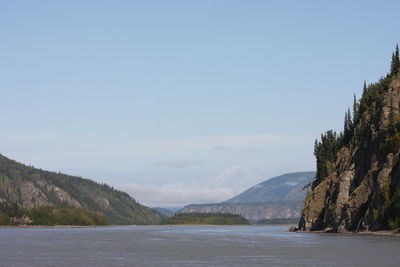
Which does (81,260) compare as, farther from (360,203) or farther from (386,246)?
(360,203)

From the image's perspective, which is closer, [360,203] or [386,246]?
[386,246]

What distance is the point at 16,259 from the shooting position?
95750mm

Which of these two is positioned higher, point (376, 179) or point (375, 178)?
point (375, 178)

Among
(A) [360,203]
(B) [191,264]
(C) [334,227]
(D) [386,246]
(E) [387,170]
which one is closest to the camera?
(B) [191,264]

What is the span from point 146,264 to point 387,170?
98.6 m

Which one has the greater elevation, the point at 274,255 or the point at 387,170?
the point at 387,170

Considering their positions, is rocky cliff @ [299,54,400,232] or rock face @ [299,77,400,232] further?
rock face @ [299,77,400,232]

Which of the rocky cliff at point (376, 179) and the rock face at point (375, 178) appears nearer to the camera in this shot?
the rocky cliff at point (376, 179)

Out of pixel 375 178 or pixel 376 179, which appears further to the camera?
pixel 375 178

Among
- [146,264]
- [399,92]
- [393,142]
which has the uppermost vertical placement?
[399,92]

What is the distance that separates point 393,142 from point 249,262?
305ft

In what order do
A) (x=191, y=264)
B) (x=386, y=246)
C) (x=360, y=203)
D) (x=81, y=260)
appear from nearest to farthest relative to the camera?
(x=191, y=264) < (x=81, y=260) < (x=386, y=246) < (x=360, y=203)

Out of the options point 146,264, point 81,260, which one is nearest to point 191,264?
point 146,264

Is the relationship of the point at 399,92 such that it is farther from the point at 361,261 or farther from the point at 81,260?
the point at 81,260
